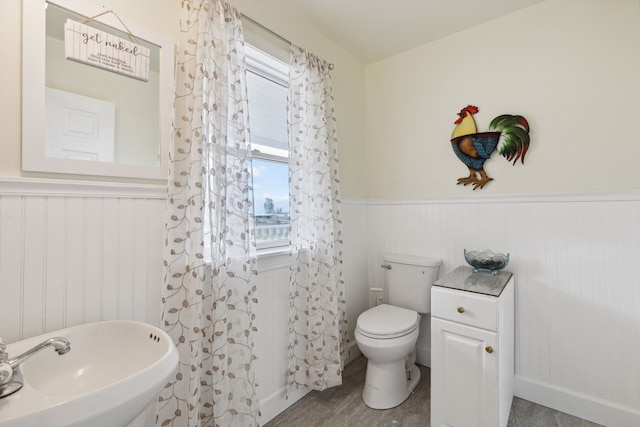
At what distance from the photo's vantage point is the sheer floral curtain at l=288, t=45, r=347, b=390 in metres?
1.79

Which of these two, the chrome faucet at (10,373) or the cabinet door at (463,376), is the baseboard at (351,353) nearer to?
the cabinet door at (463,376)

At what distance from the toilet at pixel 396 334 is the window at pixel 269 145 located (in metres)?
0.80

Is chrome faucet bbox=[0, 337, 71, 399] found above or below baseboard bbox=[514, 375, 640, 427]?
above

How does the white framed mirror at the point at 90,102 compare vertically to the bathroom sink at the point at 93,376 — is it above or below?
above

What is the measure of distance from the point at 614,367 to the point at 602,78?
162 centimetres

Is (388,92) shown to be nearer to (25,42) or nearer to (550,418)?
(25,42)

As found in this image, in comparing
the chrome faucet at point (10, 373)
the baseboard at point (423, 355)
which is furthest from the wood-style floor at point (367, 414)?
the chrome faucet at point (10, 373)

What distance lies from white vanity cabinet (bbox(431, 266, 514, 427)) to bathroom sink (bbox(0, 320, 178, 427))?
1.29 meters

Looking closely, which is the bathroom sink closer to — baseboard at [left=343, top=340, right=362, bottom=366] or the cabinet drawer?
the cabinet drawer

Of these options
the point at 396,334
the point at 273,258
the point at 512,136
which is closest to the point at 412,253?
the point at 396,334

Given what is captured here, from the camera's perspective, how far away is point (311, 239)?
73.0 inches

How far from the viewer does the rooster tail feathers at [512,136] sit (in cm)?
183

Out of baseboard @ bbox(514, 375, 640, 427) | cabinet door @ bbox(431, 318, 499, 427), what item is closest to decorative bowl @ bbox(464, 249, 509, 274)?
cabinet door @ bbox(431, 318, 499, 427)

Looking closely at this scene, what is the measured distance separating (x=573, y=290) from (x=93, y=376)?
2361mm
